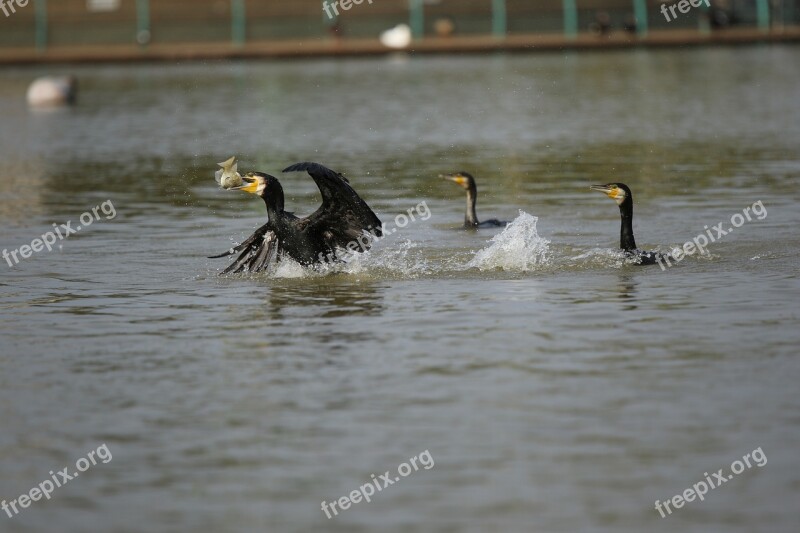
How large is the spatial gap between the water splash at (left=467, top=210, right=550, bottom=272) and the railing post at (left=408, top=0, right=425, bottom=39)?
48758 mm

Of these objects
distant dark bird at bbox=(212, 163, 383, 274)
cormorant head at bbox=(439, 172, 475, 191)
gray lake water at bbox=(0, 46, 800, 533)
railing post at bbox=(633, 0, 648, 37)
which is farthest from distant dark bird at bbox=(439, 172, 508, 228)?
railing post at bbox=(633, 0, 648, 37)

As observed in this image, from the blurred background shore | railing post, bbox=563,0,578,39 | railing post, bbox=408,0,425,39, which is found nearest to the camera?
the blurred background shore

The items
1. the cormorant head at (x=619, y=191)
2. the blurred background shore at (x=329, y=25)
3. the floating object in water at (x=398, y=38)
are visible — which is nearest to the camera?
the cormorant head at (x=619, y=191)

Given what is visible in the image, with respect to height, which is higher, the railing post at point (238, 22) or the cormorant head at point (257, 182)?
the railing post at point (238, 22)

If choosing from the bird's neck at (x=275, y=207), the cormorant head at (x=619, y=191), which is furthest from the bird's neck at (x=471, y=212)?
the bird's neck at (x=275, y=207)

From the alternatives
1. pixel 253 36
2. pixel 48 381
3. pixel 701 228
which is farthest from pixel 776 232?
pixel 253 36

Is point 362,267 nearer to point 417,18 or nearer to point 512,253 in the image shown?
point 512,253

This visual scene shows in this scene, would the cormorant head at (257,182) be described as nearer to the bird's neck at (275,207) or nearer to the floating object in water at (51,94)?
the bird's neck at (275,207)

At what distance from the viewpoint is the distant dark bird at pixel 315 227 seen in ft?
48.1

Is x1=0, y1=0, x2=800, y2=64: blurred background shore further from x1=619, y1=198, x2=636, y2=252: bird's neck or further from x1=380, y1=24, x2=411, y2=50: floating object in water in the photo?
x1=619, y1=198, x2=636, y2=252: bird's neck

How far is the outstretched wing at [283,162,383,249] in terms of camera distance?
47.3 feet

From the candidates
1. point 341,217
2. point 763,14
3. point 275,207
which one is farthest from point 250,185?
point 763,14

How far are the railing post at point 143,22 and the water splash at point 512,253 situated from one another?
5113cm

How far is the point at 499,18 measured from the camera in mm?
64125
